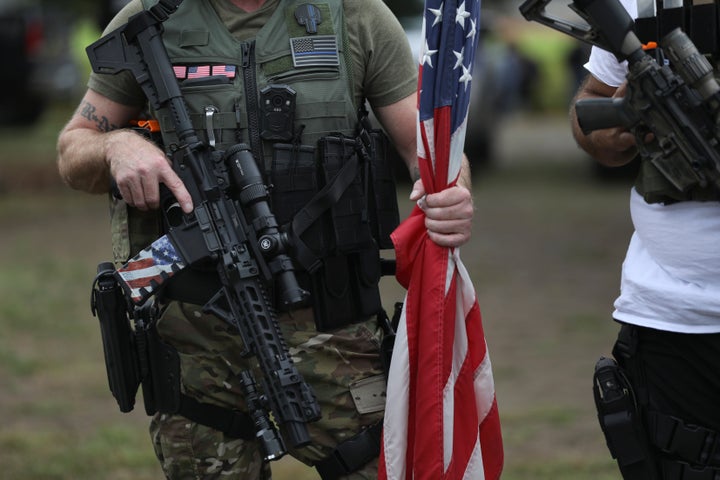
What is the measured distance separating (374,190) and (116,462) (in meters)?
2.79

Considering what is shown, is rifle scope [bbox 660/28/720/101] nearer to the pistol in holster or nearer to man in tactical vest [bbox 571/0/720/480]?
man in tactical vest [bbox 571/0/720/480]

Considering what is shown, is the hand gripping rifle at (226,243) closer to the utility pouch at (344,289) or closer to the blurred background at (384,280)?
the utility pouch at (344,289)

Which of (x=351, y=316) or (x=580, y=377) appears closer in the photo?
(x=351, y=316)

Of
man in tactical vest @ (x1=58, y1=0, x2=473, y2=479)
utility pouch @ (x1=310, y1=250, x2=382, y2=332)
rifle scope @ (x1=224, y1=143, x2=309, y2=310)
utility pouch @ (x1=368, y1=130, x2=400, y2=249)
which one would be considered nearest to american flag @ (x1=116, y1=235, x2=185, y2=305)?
man in tactical vest @ (x1=58, y1=0, x2=473, y2=479)

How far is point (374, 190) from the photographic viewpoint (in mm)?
3412

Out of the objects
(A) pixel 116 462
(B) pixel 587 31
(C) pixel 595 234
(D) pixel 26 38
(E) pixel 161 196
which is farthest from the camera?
(D) pixel 26 38

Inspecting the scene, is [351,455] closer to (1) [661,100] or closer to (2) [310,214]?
(2) [310,214]

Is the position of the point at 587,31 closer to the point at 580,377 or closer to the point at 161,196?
the point at 161,196

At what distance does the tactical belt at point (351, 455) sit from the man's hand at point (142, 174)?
2.45ft

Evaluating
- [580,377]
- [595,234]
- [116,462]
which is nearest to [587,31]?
[116,462]

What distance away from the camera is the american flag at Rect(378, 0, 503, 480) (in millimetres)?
3191

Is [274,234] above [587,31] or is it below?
below

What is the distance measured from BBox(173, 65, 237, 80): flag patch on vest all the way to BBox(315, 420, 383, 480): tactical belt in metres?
1.01

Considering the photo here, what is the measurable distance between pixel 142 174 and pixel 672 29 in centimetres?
134
